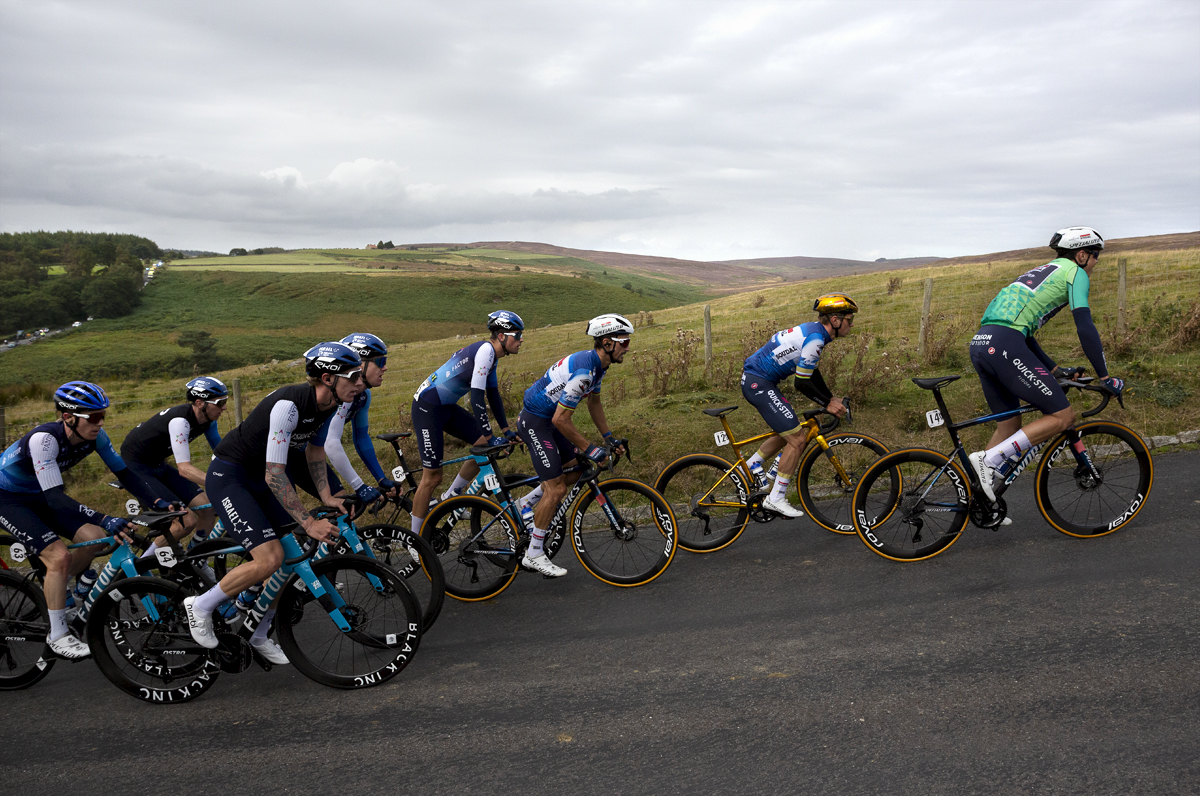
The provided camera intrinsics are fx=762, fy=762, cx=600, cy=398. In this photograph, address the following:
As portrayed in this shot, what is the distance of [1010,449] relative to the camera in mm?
5871

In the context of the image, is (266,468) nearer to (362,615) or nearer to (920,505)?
(362,615)

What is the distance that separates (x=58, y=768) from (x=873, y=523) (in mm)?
5645

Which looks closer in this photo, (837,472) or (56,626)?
(56,626)

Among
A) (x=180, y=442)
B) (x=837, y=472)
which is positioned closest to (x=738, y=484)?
(x=837, y=472)

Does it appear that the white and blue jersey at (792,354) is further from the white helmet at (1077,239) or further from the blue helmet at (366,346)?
the blue helmet at (366,346)

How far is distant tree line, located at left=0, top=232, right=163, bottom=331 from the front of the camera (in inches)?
3588

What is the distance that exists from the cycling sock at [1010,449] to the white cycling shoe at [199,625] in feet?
18.5

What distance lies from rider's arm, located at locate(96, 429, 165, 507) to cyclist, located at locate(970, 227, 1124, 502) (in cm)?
657

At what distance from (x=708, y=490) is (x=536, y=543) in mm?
1586

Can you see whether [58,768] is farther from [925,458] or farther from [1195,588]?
[1195,588]

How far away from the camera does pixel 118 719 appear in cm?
475

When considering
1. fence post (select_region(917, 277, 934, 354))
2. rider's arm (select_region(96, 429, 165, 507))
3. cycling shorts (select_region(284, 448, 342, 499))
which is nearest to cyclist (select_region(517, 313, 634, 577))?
cycling shorts (select_region(284, 448, 342, 499))

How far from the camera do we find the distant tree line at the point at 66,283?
91.1 meters

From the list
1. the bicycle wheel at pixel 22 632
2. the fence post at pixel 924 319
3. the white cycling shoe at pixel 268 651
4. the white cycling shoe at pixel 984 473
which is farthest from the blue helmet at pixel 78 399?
the fence post at pixel 924 319
